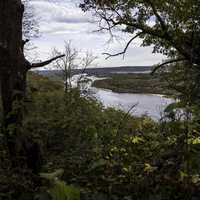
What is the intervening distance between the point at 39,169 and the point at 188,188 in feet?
8.00

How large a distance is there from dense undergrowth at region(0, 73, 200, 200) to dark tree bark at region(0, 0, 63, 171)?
192mm

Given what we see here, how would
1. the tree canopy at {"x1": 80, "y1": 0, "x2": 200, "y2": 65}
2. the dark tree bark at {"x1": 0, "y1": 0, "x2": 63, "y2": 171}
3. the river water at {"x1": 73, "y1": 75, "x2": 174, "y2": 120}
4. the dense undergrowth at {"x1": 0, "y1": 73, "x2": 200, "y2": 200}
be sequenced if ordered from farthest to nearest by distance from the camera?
the tree canopy at {"x1": 80, "y1": 0, "x2": 200, "y2": 65}
the river water at {"x1": 73, "y1": 75, "x2": 174, "y2": 120}
the dark tree bark at {"x1": 0, "y1": 0, "x2": 63, "y2": 171}
the dense undergrowth at {"x1": 0, "y1": 73, "x2": 200, "y2": 200}

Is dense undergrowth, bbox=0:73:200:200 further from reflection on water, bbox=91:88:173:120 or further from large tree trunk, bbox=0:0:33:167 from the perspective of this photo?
reflection on water, bbox=91:88:173:120

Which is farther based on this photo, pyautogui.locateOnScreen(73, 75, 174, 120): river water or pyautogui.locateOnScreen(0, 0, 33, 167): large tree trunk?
pyautogui.locateOnScreen(73, 75, 174, 120): river water

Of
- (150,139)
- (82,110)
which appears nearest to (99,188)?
(150,139)

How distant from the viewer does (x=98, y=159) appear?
7059 millimetres

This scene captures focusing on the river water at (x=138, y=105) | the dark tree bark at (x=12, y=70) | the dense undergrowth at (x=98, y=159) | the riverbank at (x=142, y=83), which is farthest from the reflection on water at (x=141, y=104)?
the dark tree bark at (x=12, y=70)

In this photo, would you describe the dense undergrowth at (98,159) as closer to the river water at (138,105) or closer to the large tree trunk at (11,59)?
the large tree trunk at (11,59)

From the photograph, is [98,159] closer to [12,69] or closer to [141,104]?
[12,69]

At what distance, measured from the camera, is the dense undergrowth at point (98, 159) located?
5660 millimetres

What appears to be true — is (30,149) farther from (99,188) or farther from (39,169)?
(99,188)

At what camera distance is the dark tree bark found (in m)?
6.85

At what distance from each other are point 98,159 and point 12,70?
1.89m

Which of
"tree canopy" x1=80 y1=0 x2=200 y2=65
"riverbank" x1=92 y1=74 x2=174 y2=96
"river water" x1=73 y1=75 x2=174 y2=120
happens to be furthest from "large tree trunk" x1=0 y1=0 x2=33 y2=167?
"tree canopy" x1=80 y1=0 x2=200 y2=65
